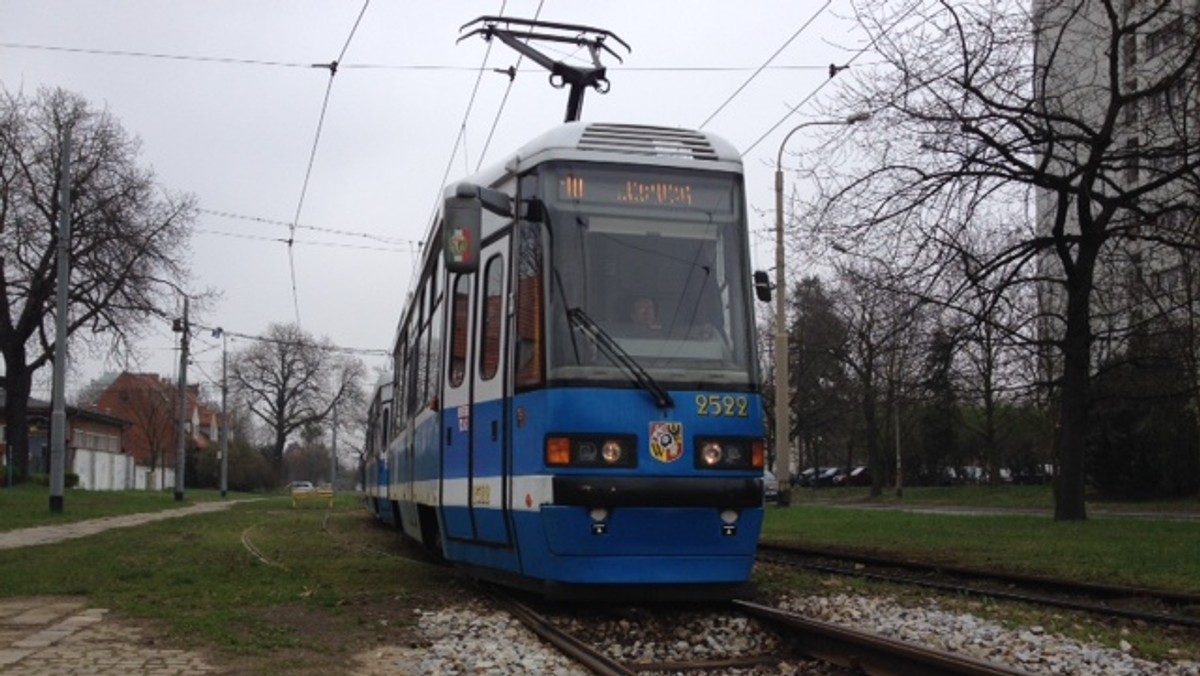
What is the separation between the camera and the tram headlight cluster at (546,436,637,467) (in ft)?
27.4

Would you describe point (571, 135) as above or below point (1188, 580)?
above

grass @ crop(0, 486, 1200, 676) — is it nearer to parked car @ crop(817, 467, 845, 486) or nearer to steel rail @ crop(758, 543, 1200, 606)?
steel rail @ crop(758, 543, 1200, 606)

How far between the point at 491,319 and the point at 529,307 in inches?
30.6

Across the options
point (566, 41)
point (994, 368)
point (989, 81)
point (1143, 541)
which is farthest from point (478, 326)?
point (994, 368)

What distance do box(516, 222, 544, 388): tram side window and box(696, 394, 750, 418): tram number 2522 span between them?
1165 mm

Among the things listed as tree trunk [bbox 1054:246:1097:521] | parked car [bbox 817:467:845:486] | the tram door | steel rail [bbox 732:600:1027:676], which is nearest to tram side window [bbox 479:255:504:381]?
the tram door

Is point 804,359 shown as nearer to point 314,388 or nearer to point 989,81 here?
point 989,81

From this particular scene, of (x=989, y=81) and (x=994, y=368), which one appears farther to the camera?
(x=994, y=368)

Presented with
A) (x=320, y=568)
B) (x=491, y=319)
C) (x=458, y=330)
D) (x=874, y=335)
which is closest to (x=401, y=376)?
(x=320, y=568)

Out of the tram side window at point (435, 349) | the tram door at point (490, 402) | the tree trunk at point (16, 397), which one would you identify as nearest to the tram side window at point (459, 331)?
the tram door at point (490, 402)

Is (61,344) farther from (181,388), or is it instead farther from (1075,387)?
(1075,387)

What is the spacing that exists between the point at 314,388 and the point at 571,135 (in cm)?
8350

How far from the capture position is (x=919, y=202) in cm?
2023

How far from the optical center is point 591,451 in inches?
330
